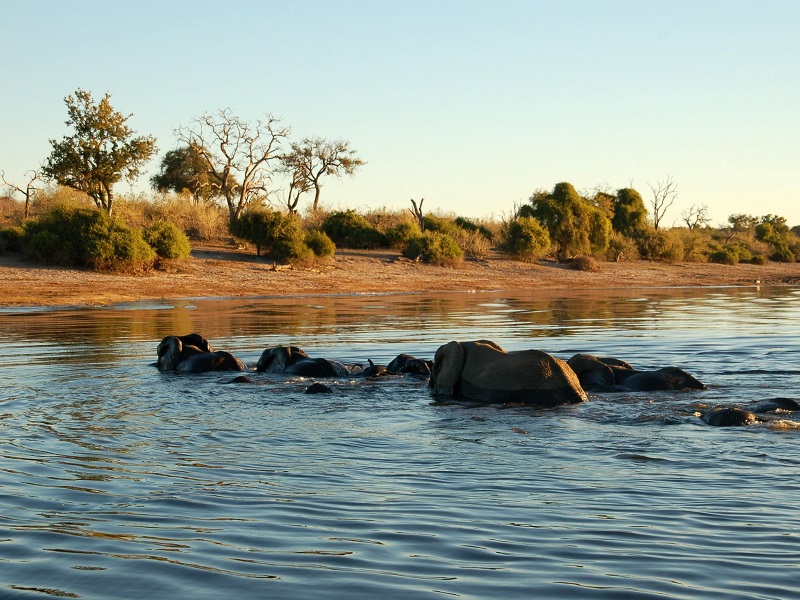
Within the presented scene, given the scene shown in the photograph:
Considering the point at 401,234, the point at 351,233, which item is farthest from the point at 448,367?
the point at 351,233

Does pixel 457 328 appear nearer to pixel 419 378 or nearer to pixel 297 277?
pixel 419 378

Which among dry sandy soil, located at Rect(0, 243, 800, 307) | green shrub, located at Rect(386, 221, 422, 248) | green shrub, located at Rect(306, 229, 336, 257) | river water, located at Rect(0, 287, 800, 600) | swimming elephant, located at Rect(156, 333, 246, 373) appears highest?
green shrub, located at Rect(386, 221, 422, 248)

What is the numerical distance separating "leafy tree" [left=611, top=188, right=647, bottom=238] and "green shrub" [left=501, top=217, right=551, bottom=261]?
13517 mm

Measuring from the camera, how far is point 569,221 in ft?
178

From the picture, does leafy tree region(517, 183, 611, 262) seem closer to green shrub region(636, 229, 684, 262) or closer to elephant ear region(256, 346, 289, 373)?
green shrub region(636, 229, 684, 262)

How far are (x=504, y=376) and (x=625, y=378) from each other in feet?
6.55

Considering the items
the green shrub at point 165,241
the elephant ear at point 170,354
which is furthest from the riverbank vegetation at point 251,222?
the elephant ear at point 170,354

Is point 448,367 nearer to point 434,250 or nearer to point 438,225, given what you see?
point 434,250

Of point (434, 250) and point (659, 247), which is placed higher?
point (659, 247)

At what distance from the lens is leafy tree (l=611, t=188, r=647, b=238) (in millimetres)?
63375

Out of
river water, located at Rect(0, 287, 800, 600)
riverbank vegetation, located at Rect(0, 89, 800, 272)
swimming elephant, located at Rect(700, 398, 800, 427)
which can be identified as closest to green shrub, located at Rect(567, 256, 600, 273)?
riverbank vegetation, located at Rect(0, 89, 800, 272)

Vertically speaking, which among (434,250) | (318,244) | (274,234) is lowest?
(434,250)

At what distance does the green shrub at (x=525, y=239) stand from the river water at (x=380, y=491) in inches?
1488

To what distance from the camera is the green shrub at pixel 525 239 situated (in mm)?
50469
